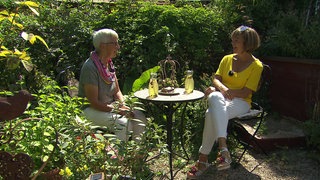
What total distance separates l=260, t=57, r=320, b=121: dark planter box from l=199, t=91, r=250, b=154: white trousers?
1321 millimetres

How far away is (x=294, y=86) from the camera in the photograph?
4.95m

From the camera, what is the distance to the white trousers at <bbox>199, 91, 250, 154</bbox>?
353 cm

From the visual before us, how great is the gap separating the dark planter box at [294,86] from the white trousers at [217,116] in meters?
1.32

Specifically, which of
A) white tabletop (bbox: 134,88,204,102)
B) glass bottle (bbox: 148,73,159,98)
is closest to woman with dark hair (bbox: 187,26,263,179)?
white tabletop (bbox: 134,88,204,102)

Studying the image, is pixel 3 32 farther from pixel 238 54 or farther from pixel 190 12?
pixel 238 54

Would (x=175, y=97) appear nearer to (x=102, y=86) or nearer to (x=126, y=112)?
(x=102, y=86)

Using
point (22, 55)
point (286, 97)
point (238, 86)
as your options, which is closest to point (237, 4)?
point (286, 97)

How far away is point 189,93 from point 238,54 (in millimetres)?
660

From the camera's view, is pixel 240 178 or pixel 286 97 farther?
pixel 286 97

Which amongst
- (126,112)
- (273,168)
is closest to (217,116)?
(273,168)

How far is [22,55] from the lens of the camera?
1.76 metres

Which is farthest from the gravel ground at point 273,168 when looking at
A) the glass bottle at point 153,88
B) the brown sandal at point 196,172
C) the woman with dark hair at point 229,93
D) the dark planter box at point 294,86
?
the glass bottle at point 153,88

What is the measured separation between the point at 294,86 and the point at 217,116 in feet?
6.08

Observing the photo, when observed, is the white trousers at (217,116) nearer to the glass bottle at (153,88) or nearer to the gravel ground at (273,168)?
the gravel ground at (273,168)
